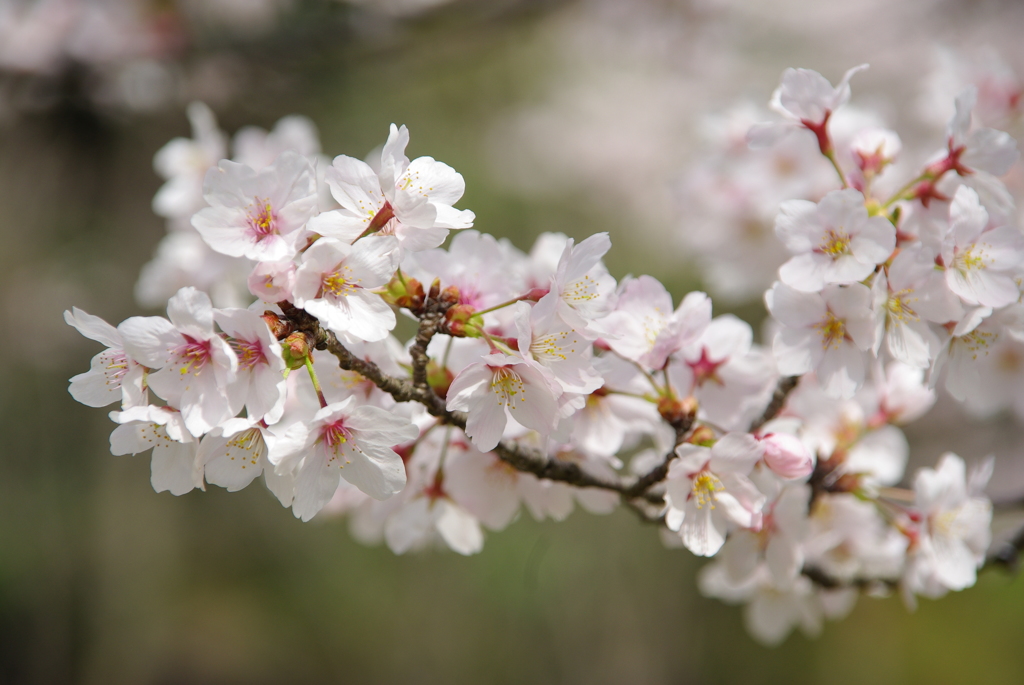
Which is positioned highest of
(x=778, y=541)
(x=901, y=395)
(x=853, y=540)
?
(x=901, y=395)

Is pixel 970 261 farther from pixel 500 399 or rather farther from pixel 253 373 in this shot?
pixel 253 373

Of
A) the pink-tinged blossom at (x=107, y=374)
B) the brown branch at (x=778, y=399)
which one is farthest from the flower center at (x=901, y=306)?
the pink-tinged blossom at (x=107, y=374)

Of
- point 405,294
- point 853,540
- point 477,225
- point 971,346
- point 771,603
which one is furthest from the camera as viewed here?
point 477,225

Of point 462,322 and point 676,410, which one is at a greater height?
point 462,322

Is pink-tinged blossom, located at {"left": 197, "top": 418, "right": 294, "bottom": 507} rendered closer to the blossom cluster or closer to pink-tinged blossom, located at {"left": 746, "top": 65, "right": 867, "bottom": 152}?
the blossom cluster

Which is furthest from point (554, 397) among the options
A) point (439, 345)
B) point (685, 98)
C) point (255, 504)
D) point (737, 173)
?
point (685, 98)

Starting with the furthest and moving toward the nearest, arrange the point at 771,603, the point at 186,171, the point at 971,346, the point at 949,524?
the point at 186,171, the point at 771,603, the point at 949,524, the point at 971,346

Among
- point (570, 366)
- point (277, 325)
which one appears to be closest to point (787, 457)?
point (570, 366)

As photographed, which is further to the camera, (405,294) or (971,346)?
(971,346)
